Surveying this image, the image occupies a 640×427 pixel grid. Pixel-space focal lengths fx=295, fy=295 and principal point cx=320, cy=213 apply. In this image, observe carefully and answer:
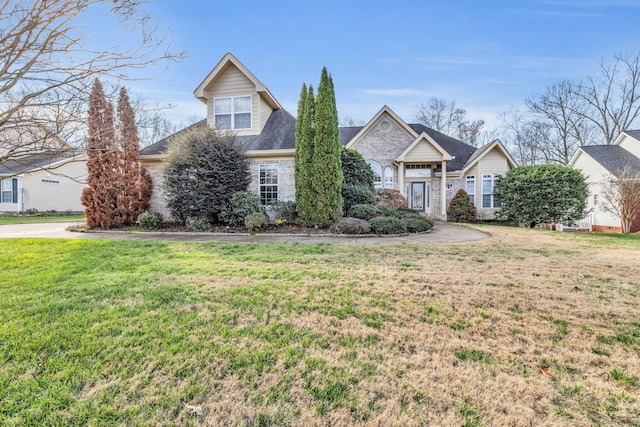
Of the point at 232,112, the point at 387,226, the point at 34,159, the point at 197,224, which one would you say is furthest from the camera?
the point at 232,112

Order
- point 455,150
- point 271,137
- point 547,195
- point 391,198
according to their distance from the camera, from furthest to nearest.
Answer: point 455,150 < point 391,198 < point 547,195 < point 271,137

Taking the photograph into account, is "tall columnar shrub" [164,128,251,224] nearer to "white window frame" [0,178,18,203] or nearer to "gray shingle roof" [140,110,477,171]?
"gray shingle roof" [140,110,477,171]

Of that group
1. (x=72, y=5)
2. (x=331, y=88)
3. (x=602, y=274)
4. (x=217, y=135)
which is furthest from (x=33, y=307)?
(x=331, y=88)

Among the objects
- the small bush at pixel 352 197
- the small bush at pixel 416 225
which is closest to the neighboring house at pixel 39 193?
the small bush at pixel 352 197

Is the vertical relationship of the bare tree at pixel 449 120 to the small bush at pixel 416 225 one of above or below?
above

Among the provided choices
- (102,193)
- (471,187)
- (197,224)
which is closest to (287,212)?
(197,224)

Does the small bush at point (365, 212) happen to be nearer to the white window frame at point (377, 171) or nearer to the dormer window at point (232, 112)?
the dormer window at point (232, 112)

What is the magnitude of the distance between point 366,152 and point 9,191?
2628 centimetres

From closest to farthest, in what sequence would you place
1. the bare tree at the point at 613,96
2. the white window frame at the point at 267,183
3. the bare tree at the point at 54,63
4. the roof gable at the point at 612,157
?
the bare tree at the point at 54,63 → the white window frame at the point at 267,183 → the roof gable at the point at 612,157 → the bare tree at the point at 613,96

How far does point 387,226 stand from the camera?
9812mm

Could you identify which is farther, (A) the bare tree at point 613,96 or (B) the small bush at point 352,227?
(A) the bare tree at point 613,96

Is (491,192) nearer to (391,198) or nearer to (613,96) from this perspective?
(391,198)

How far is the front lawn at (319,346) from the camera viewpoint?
6.46 feet

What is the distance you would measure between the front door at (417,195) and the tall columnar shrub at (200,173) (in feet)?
38.8
